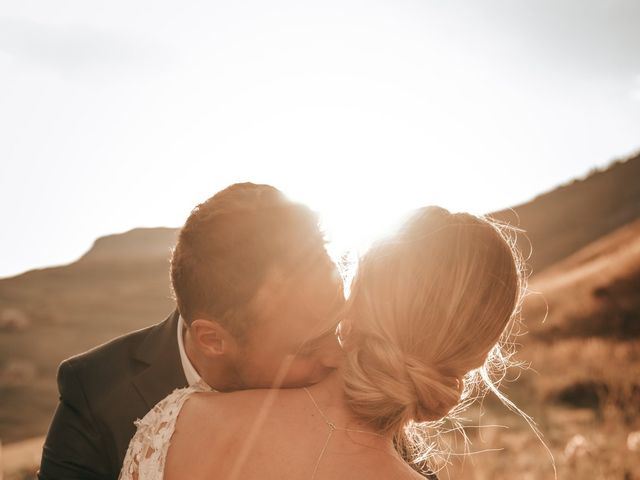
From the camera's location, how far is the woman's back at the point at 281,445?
198cm

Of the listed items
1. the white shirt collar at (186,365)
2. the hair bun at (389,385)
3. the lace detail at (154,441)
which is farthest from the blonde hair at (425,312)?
the white shirt collar at (186,365)

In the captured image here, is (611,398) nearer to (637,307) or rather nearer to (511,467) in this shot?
(511,467)

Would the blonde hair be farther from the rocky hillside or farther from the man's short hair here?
the rocky hillside

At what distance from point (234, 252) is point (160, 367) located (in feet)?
3.16

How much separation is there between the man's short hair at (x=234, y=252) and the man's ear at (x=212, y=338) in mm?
35

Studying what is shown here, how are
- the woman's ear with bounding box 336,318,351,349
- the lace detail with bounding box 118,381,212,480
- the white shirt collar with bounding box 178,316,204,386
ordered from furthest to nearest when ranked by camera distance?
the white shirt collar with bounding box 178,316,204,386, the woman's ear with bounding box 336,318,351,349, the lace detail with bounding box 118,381,212,480

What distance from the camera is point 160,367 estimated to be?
3188 millimetres

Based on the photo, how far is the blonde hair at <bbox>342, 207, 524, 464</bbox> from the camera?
2.27 m

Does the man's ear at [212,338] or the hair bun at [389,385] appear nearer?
the hair bun at [389,385]

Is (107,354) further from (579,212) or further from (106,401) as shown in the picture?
(579,212)

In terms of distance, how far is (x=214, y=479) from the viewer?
2027mm

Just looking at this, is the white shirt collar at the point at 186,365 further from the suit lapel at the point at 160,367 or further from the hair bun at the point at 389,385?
the hair bun at the point at 389,385

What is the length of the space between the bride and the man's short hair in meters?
0.37

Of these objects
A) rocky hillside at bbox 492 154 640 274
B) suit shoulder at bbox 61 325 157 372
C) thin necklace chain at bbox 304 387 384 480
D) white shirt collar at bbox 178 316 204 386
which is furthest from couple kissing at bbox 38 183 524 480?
rocky hillside at bbox 492 154 640 274
